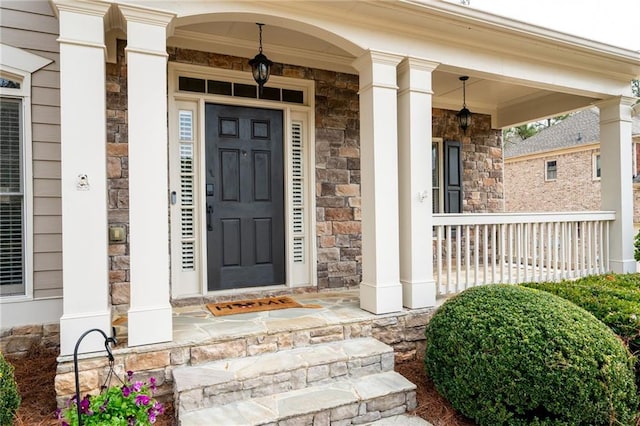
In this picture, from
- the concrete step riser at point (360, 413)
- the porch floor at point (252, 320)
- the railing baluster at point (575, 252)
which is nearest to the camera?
the concrete step riser at point (360, 413)

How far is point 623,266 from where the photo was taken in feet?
15.6

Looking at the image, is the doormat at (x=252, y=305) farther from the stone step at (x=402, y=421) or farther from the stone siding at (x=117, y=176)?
the stone step at (x=402, y=421)

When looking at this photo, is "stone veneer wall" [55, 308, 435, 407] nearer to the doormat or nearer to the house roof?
the doormat

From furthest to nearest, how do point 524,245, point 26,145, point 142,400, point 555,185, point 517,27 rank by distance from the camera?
point 555,185
point 524,245
point 517,27
point 26,145
point 142,400

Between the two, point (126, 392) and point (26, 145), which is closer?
point (126, 392)

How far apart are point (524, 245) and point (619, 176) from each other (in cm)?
164

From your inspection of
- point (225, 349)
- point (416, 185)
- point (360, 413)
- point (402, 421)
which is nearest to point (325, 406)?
point (360, 413)

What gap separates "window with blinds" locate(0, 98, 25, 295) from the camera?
3098 millimetres

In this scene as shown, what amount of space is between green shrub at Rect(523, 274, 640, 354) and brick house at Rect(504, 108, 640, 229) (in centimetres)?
1158

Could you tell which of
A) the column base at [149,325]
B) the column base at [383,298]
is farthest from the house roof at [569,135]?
the column base at [149,325]

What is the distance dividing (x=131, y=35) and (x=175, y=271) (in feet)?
6.82

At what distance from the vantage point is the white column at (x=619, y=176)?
4.72m

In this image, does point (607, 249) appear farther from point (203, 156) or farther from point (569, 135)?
point (569, 135)

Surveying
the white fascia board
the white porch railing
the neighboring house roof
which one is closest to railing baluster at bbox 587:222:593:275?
the white porch railing
